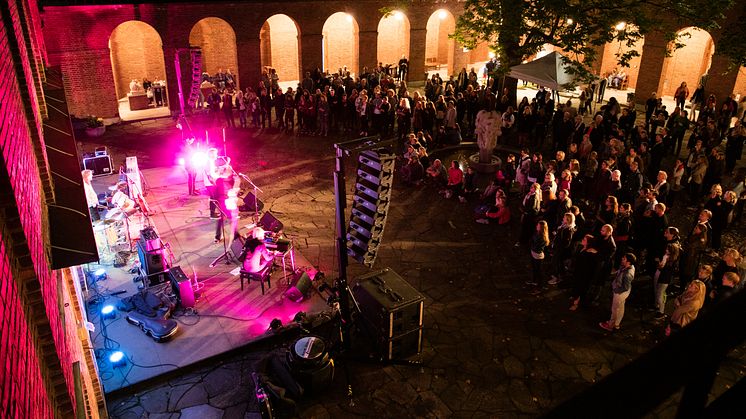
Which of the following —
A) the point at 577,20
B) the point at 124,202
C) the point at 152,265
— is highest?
the point at 577,20

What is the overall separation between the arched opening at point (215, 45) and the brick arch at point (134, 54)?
1961 millimetres

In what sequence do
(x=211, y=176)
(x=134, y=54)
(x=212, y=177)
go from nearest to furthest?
(x=212, y=177) → (x=211, y=176) → (x=134, y=54)

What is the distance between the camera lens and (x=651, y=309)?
10.9 m

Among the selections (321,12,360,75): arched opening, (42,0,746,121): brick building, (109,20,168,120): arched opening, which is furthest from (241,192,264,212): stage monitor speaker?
(321,12,360,75): arched opening

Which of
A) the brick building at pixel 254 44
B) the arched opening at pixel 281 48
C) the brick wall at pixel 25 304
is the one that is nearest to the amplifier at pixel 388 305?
the brick wall at pixel 25 304

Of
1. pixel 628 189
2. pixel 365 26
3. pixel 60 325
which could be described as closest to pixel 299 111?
pixel 365 26

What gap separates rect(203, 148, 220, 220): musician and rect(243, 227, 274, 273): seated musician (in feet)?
8.89

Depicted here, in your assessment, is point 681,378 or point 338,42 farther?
point 338,42

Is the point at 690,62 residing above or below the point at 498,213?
above

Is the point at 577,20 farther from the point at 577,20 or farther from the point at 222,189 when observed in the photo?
the point at 222,189

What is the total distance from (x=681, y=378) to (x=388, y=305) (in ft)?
26.0

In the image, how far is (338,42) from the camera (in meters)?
34.0

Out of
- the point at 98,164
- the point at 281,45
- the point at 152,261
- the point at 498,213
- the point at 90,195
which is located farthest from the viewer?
the point at 281,45

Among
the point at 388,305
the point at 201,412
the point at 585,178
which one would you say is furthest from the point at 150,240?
the point at 585,178
